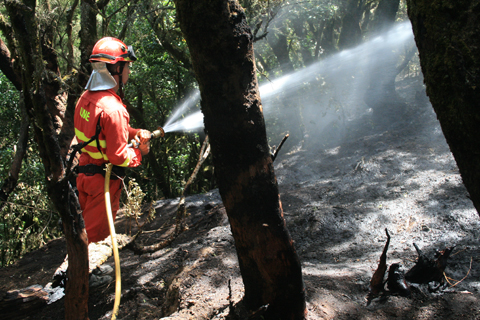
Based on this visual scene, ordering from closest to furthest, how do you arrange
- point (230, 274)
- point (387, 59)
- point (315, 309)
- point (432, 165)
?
point (315, 309), point (230, 274), point (432, 165), point (387, 59)

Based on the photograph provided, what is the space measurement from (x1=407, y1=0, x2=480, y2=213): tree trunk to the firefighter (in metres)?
2.34

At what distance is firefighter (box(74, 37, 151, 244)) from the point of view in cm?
270

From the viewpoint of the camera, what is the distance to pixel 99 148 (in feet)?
8.95

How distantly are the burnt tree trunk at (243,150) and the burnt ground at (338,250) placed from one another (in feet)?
0.88

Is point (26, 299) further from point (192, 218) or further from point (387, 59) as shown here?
point (387, 59)

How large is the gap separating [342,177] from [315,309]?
457cm

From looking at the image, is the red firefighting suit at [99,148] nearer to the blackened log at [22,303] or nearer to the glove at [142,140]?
the glove at [142,140]

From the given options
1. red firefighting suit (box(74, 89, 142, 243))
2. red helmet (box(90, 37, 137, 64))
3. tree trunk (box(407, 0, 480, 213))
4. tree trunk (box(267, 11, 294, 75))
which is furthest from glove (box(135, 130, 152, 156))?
tree trunk (box(267, 11, 294, 75))

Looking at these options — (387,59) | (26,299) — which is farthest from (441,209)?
(387,59)

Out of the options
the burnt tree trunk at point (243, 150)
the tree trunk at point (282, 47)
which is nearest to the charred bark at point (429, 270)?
the burnt tree trunk at point (243, 150)

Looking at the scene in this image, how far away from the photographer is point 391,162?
6246 millimetres

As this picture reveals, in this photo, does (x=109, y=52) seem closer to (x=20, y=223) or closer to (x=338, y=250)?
(x=338, y=250)

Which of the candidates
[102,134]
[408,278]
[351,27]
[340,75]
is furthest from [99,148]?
[351,27]

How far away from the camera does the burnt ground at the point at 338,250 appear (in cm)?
214
